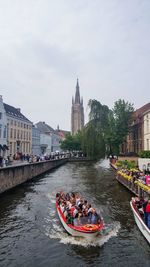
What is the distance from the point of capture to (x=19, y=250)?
35.2ft

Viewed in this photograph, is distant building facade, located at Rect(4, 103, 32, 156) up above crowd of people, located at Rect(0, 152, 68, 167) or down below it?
above

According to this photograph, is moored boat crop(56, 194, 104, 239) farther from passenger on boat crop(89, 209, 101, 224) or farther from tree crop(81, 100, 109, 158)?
tree crop(81, 100, 109, 158)

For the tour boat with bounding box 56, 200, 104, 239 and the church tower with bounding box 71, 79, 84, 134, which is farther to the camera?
the church tower with bounding box 71, 79, 84, 134

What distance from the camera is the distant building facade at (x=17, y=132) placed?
54031 mm

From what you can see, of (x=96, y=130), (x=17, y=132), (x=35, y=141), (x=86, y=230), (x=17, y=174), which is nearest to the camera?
(x=86, y=230)

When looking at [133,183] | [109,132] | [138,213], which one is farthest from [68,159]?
[138,213]

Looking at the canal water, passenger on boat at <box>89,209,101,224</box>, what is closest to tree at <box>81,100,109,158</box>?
the canal water

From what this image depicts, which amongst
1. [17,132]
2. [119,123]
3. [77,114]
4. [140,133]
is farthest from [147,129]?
[77,114]

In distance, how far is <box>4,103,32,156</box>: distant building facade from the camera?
54.0m

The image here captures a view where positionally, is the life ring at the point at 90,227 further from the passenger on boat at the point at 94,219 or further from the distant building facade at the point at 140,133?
the distant building facade at the point at 140,133

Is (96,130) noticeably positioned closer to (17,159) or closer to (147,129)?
(147,129)

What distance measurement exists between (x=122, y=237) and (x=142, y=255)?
2.01 metres

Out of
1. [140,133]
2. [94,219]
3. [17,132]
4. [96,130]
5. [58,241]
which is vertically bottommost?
[58,241]

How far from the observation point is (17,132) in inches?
2276
